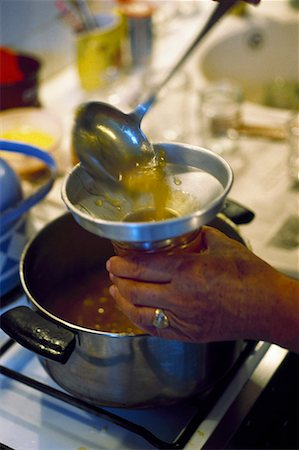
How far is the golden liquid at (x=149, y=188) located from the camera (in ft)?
2.02

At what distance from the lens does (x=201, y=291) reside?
22.7 inches

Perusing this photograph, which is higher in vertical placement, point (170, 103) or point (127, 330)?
point (127, 330)

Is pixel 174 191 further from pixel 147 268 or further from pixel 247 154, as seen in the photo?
pixel 247 154

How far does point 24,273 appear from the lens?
0.75 meters

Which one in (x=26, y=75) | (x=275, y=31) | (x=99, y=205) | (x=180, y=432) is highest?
(x=99, y=205)

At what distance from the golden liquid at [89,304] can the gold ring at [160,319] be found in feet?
0.58

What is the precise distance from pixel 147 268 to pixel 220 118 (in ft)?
2.34

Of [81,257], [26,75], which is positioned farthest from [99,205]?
[26,75]

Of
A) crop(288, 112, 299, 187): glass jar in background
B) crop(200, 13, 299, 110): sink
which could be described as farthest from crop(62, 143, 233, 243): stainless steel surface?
crop(200, 13, 299, 110): sink

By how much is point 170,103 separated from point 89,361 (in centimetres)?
83

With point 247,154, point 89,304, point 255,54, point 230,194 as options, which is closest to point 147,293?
point 89,304

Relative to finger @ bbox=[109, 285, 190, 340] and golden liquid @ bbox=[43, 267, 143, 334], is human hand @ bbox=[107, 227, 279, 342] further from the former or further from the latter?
golden liquid @ bbox=[43, 267, 143, 334]

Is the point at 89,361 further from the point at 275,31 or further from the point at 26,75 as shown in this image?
the point at 275,31

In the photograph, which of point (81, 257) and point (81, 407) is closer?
point (81, 407)
